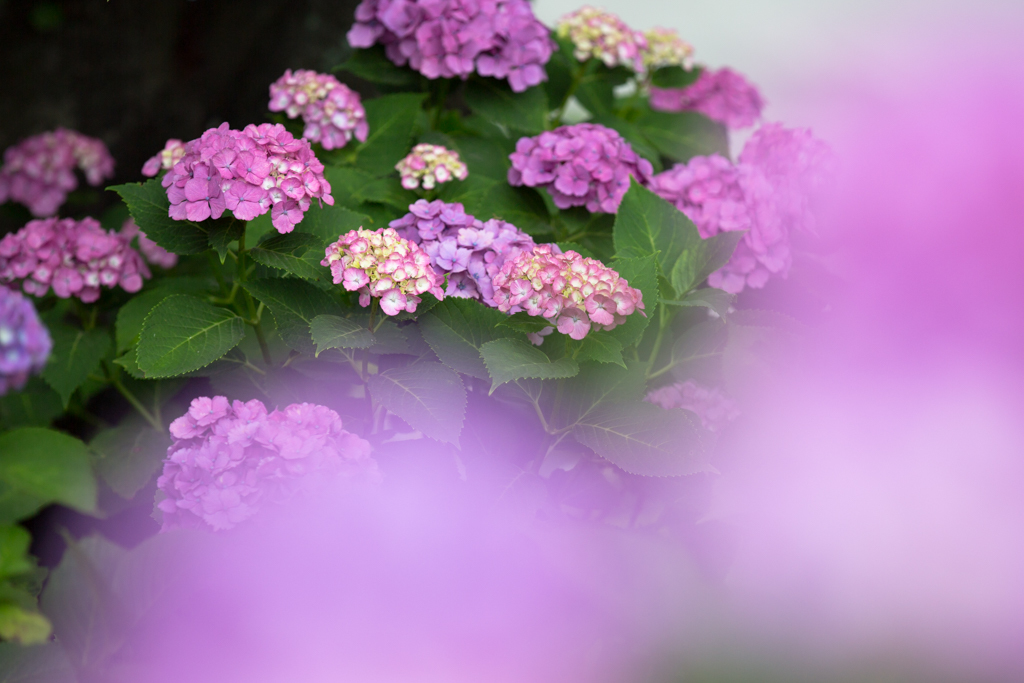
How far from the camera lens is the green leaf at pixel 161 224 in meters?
1.01

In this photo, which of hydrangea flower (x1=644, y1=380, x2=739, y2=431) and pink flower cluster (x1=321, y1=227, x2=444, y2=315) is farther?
hydrangea flower (x1=644, y1=380, x2=739, y2=431)

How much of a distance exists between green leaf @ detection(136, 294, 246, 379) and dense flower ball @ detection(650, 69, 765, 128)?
147cm

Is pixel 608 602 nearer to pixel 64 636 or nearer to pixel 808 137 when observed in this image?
pixel 64 636

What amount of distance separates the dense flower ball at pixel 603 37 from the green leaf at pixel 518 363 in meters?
0.96

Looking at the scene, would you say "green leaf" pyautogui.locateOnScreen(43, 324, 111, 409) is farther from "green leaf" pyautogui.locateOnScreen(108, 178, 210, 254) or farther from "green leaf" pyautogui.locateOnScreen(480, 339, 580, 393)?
"green leaf" pyautogui.locateOnScreen(480, 339, 580, 393)

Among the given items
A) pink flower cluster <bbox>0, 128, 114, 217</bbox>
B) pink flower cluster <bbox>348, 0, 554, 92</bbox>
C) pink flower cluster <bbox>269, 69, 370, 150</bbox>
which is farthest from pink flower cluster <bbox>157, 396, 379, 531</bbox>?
pink flower cluster <bbox>0, 128, 114, 217</bbox>

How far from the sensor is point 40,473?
0.64 metres

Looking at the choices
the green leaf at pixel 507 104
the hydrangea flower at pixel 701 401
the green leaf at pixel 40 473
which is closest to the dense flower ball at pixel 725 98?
the green leaf at pixel 507 104

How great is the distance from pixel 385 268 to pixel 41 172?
150 cm

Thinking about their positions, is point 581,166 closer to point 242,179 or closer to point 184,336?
point 242,179

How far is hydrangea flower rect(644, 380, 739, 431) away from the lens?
1107 millimetres

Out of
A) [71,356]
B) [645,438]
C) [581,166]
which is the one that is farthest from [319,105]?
[645,438]

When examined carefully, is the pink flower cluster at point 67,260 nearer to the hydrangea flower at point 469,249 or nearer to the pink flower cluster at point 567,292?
the hydrangea flower at point 469,249

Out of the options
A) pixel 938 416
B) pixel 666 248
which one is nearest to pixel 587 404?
pixel 666 248
